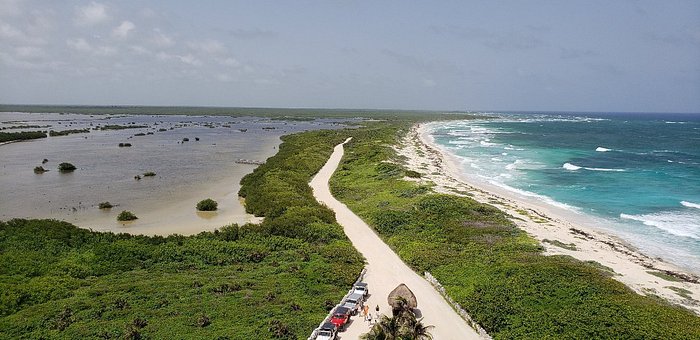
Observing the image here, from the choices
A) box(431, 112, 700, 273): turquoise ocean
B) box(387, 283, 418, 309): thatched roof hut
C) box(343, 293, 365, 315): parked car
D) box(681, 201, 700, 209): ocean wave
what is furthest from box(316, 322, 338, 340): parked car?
box(681, 201, 700, 209): ocean wave

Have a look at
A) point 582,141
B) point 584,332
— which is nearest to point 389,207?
point 584,332

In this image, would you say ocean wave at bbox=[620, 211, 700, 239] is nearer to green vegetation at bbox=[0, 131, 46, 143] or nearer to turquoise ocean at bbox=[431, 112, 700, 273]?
turquoise ocean at bbox=[431, 112, 700, 273]

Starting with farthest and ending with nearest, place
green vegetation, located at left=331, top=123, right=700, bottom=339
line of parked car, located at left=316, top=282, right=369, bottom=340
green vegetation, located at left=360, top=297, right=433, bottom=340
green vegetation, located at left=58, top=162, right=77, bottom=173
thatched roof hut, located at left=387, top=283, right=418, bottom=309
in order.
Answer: green vegetation, located at left=58, top=162, right=77, bottom=173, thatched roof hut, located at left=387, top=283, right=418, bottom=309, green vegetation, located at left=331, top=123, right=700, bottom=339, line of parked car, located at left=316, top=282, right=369, bottom=340, green vegetation, located at left=360, top=297, right=433, bottom=340

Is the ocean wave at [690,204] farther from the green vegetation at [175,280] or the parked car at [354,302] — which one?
the parked car at [354,302]

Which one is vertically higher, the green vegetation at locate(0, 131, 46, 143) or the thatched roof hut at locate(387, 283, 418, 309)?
the green vegetation at locate(0, 131, 46, 143)

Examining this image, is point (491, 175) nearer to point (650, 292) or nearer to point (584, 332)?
point (650, 292)

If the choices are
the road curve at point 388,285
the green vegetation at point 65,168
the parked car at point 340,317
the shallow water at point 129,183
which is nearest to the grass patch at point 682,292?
the road curve at point 388,285
